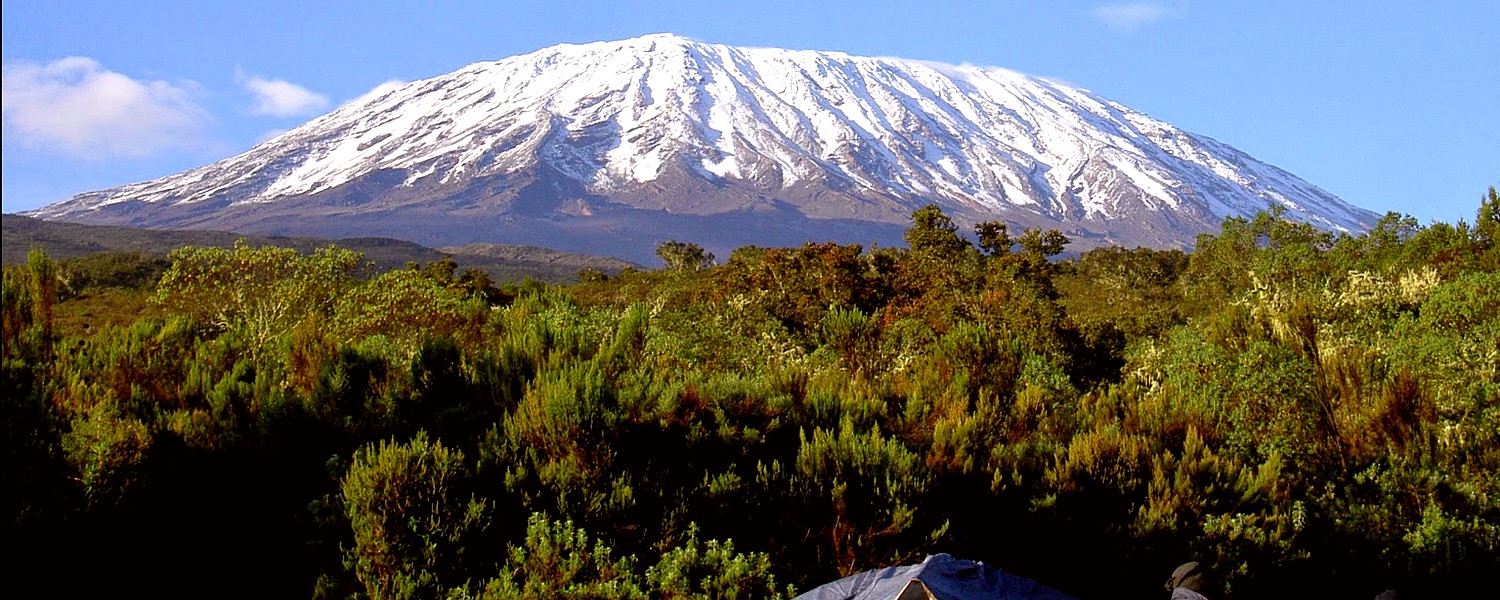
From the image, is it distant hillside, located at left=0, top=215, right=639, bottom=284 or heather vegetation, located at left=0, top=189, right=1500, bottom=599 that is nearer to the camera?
heather vegetation, located at left=0, top=189, right=1500, bottom=599

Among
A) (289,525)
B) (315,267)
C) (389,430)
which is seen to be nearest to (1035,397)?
(389,430)

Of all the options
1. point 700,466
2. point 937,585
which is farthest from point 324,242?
point 937,585

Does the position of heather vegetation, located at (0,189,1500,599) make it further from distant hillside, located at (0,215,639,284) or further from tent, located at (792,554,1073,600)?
distant hillside, located at (0,215,639,284)

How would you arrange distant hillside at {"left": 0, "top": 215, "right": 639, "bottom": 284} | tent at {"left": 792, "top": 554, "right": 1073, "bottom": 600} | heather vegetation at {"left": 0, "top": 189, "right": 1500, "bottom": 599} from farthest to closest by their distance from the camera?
distant hillside at {"left": 0, "top": 215, "right": 639, "bottom": 284}, heather vegetation at {"left": 0, "top": 189, "right": 1500, "bottom": 599}, tent at {"left": 792, "top": 554, "right": 1073, "bottom": 600}

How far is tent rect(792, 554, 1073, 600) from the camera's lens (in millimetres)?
4824

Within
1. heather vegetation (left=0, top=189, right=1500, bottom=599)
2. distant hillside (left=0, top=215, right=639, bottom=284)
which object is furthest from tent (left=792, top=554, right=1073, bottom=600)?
distant hillside (left=0, top=215, right=639, bottom=284)

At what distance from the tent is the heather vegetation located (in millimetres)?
435

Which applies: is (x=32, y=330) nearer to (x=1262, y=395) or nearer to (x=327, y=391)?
(x=327, y=391)

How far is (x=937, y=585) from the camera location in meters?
4.85

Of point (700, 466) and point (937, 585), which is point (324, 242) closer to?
point (700, 466)

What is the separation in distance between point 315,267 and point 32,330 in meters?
6.02

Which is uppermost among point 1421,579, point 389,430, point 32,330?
point 32,330

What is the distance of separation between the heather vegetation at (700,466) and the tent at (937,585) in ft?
1.43

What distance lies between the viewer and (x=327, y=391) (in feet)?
23.4
